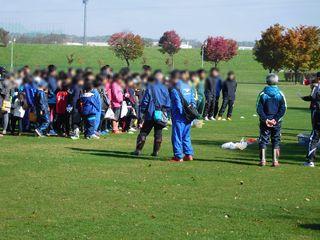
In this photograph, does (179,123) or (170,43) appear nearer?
(179,123)

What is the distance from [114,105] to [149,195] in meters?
10.8

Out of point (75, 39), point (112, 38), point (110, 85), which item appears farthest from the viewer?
point (75, 39)

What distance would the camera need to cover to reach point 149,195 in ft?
34.2

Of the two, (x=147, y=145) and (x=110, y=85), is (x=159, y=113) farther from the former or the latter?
(x=110, y=85)

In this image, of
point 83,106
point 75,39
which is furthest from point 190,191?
point 75,39

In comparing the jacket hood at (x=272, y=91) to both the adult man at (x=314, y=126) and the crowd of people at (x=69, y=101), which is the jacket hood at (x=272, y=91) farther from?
the crowd of people at (x=69, y=101)

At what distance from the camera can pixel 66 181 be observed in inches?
456

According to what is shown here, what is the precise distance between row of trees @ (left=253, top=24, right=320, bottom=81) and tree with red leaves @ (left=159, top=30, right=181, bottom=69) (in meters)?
14.2

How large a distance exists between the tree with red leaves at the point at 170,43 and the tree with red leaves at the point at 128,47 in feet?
26.9

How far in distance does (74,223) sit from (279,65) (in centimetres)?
7260

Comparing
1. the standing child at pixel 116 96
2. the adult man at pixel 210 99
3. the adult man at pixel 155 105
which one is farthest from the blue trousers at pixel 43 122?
the adult man at pixel 210 99

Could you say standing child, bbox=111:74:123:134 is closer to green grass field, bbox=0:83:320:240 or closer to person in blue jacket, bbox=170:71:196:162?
green grass field, bbox=0:83:320:240

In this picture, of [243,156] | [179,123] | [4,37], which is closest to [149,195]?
[179,123]

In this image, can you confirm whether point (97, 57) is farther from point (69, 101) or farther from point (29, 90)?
point (69, 101)
